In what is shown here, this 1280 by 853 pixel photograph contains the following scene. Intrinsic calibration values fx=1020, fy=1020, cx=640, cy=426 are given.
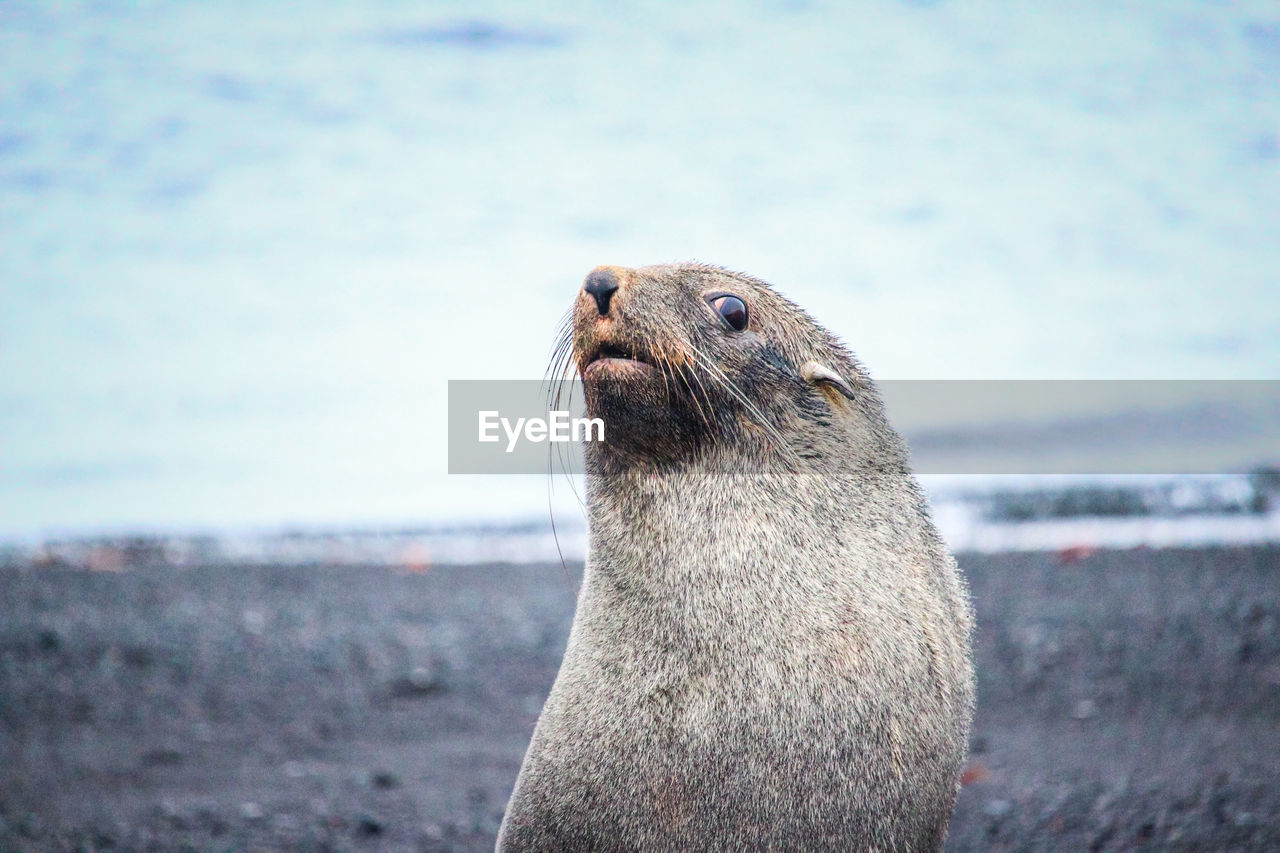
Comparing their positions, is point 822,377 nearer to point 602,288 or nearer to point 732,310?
point 732,310

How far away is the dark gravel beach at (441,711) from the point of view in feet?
21.6

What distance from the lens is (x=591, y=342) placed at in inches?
159

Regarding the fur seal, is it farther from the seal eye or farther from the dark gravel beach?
the dark gravel beach

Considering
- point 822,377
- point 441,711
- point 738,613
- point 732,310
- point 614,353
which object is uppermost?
point 732,310

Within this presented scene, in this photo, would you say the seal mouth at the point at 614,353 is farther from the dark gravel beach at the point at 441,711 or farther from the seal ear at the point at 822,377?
the dark gravel beach at the point at 441,711

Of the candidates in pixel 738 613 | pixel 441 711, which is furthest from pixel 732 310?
pixel 441 711

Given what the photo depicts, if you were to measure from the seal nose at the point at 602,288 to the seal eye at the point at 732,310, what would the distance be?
492 millimetres

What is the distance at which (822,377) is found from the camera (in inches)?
170

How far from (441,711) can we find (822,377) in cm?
696

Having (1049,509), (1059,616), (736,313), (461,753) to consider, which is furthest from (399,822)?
(1049,509)

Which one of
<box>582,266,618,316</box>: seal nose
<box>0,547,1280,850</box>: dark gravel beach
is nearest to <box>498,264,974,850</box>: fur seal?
<box>582,266,618,316</box>: seal nose

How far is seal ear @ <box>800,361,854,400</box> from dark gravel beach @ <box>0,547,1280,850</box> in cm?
354

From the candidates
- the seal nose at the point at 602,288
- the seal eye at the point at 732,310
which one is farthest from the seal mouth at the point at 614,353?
the seal eye at the point at 732,310

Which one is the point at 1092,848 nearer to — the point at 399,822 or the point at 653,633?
the point at 653,633
